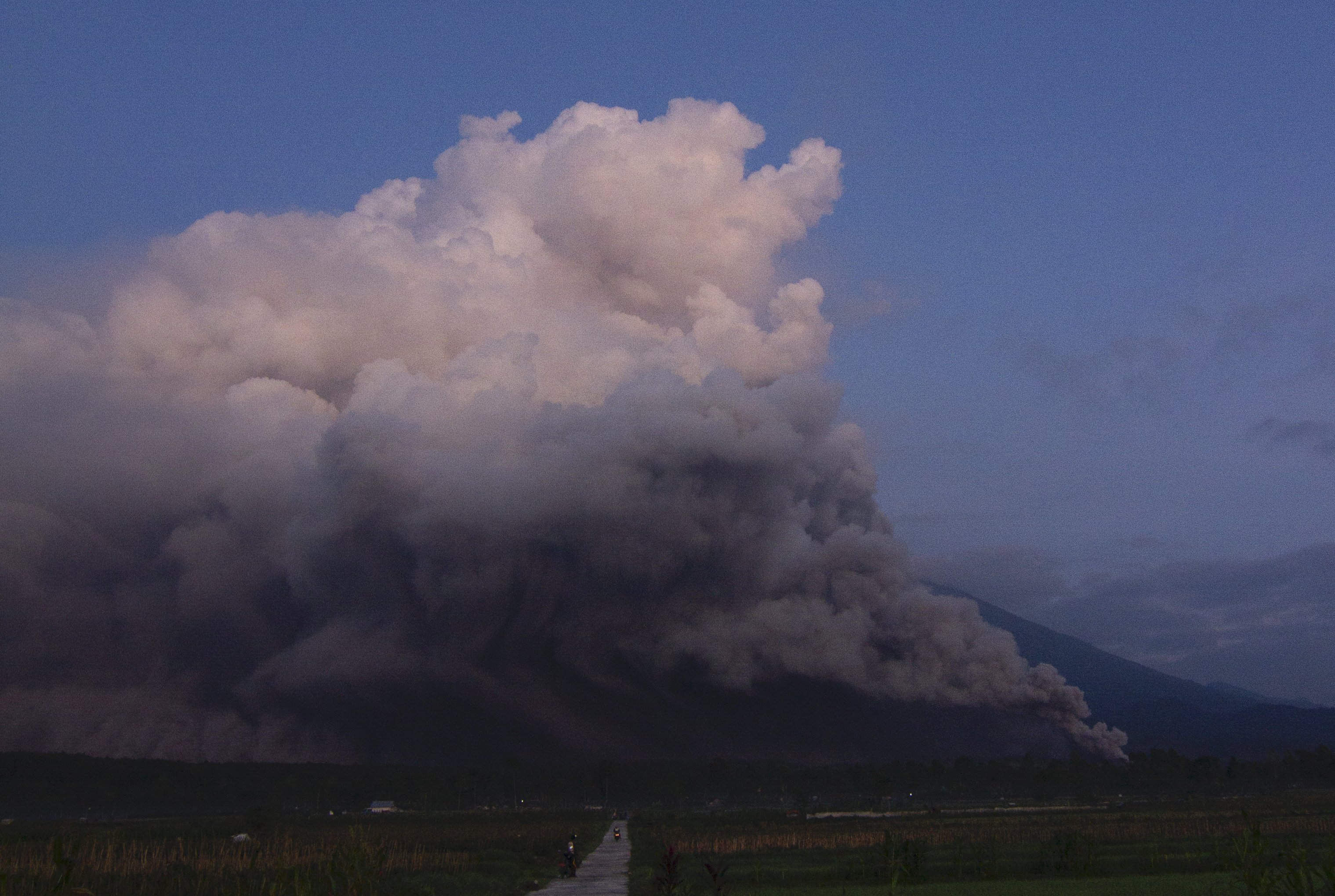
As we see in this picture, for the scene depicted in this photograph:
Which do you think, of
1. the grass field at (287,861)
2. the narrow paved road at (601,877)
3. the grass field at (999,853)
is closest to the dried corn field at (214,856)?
the grass field at (287,861)

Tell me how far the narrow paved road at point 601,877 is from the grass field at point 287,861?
7.67ft

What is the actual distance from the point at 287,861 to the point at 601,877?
1940 cm

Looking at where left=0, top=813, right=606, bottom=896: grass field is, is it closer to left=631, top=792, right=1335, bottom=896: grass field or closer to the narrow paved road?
the narrow paved road

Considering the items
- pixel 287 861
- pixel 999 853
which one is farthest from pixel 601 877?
pixel 999 853

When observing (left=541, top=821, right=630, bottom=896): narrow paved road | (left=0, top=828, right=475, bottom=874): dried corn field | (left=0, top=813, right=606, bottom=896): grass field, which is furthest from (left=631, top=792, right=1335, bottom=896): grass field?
(left=0, top=828, right=475, bottom=874): dried corn field

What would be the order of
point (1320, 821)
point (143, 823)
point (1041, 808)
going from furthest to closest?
1. point (1041, 808)
2. point (143, 823)
3. point (1320, 821)

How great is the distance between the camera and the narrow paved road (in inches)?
2136

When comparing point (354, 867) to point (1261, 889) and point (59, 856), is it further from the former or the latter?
point (1261, 889)

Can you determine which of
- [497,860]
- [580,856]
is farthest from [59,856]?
[580,856]

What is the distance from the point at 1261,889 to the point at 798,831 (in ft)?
285

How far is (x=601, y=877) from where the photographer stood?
6500 cm

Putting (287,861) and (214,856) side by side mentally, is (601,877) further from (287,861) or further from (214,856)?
(214,856)

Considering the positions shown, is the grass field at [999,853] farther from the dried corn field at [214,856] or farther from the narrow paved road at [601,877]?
the dried corn field at [214,856]

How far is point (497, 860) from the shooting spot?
80.3 m
